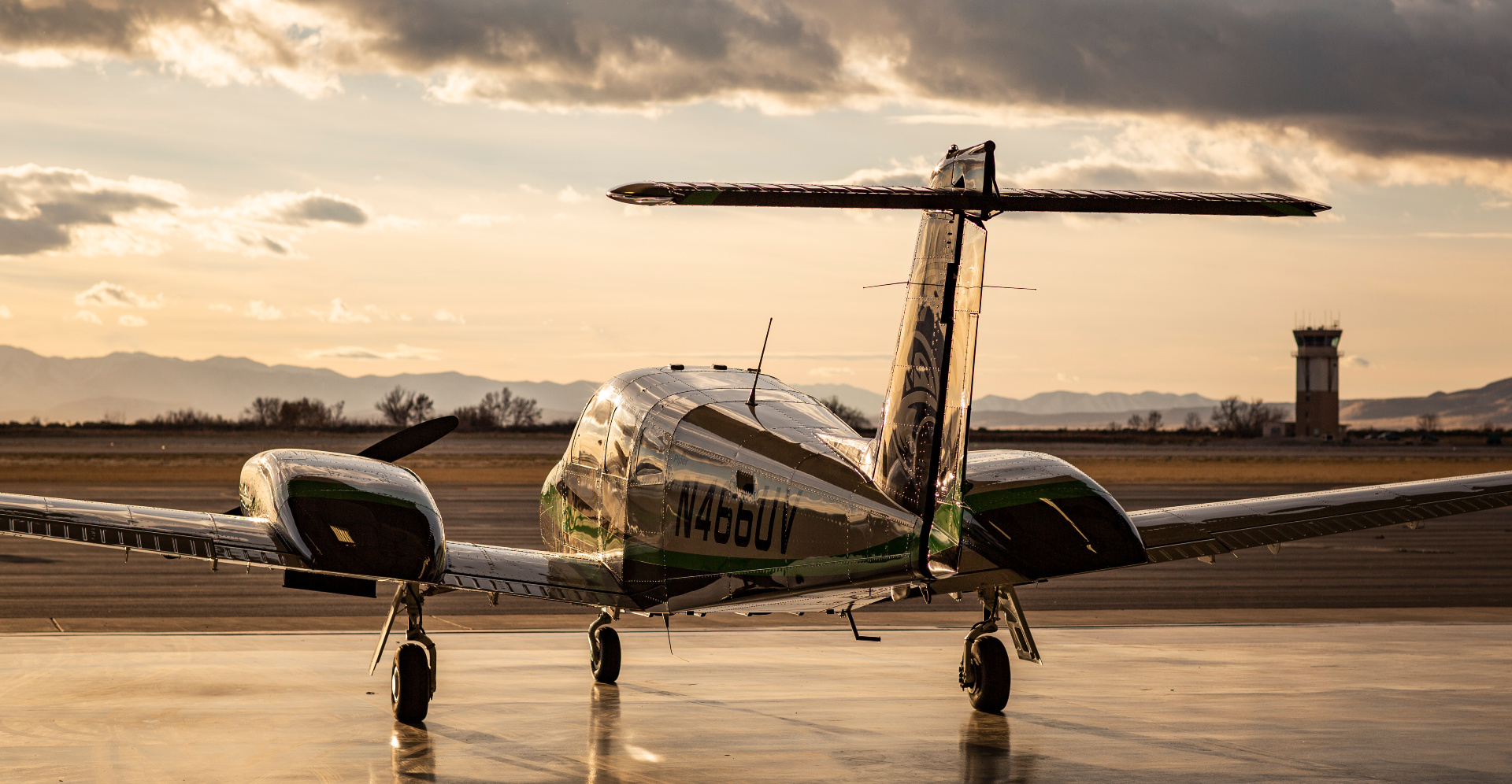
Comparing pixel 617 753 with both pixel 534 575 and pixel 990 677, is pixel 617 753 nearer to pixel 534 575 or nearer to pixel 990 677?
pixel 534 575

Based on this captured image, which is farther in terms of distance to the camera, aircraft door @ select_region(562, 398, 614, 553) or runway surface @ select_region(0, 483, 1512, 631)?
runway surface @ select_region(0, 483, 1512, 631)

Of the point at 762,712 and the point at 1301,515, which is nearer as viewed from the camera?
the point at 762,712

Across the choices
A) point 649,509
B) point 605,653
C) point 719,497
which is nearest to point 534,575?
point 649,509

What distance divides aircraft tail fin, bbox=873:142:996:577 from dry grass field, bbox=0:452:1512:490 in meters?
51.8

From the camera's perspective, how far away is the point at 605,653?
14289 mm

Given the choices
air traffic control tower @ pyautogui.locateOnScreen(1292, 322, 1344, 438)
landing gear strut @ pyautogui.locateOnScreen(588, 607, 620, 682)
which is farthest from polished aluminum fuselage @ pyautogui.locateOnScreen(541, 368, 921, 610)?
air traffic control tower @ pyautogui.locateOnScreen(1292, 322, 1344, 438)

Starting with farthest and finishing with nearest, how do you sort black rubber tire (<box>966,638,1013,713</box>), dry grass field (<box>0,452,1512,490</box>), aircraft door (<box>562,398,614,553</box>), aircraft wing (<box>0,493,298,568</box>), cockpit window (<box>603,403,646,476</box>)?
dry grass field (<box>0,452,1512,490</box>) < aircraft door (<box>562,398,614,553</box>) < cockpit window (<box>603,403,646,476</box>) < black rubber tire (<box>966,638,1013,713</box>) < aircraft wing (<box>0,493,298,568</box>)

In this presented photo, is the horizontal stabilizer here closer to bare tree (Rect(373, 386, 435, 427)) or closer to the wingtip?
the wingtip

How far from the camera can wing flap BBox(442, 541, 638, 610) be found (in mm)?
11680

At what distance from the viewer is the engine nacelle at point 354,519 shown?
10.5 m

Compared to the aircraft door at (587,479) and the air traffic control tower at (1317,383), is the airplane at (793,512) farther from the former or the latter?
the air traffic control tower at (1317,383)

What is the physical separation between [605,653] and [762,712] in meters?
2.35

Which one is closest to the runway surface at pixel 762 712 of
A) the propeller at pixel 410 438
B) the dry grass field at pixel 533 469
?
the propeller at pixel 410 438

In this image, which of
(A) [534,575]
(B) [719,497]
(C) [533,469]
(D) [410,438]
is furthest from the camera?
(C) [533,469]
